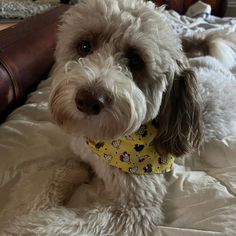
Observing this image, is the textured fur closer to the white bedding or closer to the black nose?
the white bedding

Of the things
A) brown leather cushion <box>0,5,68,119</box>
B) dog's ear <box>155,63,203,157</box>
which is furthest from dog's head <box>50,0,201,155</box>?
brown leather cushion <box>0,5,68,119</box>

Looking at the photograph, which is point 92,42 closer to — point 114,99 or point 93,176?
point 114,99

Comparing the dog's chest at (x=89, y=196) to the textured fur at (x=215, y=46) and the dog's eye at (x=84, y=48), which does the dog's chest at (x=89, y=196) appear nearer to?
the dog's eye at (x=84, y=48)

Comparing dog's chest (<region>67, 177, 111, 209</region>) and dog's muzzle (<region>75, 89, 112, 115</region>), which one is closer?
dog's muzzle (<region>75, 89, 112, 115</region>)

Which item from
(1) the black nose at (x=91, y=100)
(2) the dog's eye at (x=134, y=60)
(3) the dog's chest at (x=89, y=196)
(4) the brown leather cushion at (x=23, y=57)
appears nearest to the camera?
(1) the black nose at (x=91, y=100)

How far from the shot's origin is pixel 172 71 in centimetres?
136

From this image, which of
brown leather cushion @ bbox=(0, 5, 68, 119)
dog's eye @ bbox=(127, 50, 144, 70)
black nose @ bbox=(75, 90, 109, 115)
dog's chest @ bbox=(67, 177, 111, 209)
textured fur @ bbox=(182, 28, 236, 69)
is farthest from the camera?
textured fur @ bbox=(182, 28, 236, 69)

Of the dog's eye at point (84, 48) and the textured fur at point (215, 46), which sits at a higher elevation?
the dog's eye at point (84, 48)

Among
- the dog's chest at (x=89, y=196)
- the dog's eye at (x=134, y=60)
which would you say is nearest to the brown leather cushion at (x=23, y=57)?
the dog's chest at (x=89, y=196)

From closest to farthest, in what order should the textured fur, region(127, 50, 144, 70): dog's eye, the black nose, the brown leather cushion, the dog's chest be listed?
the black nose → region(127, 50, 144, 70): dog's eye → the dog's chest → the brown leather cushion → the textured fur

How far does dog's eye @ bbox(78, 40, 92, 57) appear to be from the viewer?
4.51 feet

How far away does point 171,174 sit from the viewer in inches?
61.8

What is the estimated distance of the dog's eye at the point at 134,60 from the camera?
4.37ft

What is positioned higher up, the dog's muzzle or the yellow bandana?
the dog's muzzle
